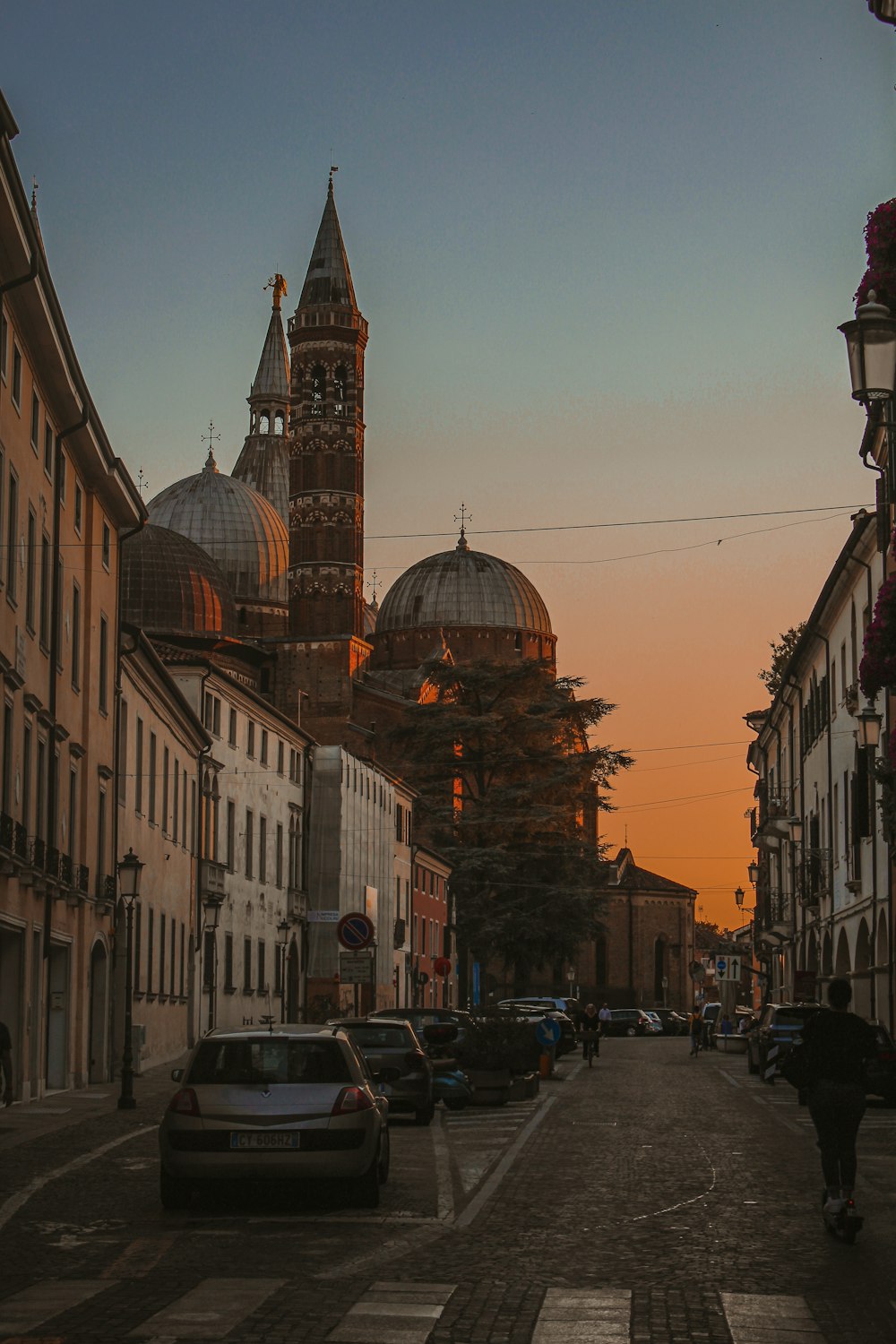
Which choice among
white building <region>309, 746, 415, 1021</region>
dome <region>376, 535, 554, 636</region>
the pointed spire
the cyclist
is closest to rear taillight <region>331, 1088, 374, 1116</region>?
the cyclist

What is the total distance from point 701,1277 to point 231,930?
132ft

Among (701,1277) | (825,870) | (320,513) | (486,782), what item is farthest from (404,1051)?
(320,513)

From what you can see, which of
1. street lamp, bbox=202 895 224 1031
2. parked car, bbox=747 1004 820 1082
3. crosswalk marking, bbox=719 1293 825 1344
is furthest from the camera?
street lamp, bbox=202 895 224 1031

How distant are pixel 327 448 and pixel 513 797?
2083 cm

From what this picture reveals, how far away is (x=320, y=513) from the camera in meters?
91.6

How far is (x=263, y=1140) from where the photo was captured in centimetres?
1359

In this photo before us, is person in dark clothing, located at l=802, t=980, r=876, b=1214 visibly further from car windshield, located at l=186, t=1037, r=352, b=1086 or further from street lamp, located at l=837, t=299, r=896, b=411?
street lamp, located at l=837, t=299, r=896, b=411

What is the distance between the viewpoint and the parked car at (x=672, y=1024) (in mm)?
88562

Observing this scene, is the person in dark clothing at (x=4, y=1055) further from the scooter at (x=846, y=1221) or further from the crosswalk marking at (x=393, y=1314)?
the crosswalk marking at (x=393, y=1314)

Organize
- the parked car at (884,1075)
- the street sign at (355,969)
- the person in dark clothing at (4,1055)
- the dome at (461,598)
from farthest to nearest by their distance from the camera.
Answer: the dome at (461,598)
the street sign at (355,969)
the parked car at (884,1075)
the person in dark clothing at (4,1055)

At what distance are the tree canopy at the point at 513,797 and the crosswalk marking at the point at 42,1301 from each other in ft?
218

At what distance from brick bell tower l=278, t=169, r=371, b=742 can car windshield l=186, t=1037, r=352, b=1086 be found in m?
75.7

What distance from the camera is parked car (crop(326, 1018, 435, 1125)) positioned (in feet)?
76.0

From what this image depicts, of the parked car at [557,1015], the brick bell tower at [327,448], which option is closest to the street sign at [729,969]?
the parked car at [557,1015]
